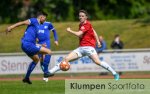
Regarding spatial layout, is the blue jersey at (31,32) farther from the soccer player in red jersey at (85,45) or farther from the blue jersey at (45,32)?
the blue jersey at (45,32)

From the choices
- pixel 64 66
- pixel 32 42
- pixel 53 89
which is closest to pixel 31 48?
pixel 32 42

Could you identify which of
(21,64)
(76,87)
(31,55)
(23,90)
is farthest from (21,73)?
(76,87)

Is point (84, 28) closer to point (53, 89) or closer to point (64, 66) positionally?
point (64, 66)

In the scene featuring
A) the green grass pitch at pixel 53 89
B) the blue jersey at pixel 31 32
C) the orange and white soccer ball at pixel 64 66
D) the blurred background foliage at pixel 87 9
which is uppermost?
the blurred background foliage at pixel 87 9

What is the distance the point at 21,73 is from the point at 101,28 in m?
14.4

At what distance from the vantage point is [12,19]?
4994 cm

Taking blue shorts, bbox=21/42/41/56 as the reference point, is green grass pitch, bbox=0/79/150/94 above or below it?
below

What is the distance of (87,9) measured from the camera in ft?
162

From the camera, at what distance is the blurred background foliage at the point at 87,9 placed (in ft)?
160

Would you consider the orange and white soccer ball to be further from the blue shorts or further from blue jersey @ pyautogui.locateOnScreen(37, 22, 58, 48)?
blue jersey @ pyautogui.locateOnScreen(37, 22, 58, 48)

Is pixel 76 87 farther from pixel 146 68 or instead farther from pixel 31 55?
pixel 146 68

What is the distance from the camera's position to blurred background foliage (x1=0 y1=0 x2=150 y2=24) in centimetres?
4869

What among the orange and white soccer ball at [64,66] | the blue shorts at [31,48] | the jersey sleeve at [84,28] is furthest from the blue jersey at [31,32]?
the jersey sleeve at [84,28]

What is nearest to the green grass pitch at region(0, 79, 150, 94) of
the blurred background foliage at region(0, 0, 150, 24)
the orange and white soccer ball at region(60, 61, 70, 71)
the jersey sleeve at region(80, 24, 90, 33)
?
the orange and white soccer ball at region(60, 61, 70, 71)
